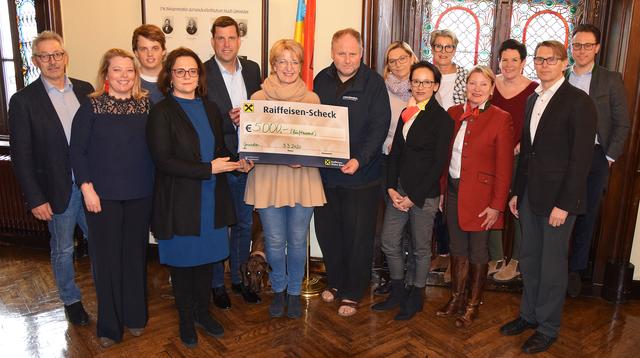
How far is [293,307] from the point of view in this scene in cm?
315

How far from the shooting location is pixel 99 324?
9.14 feet

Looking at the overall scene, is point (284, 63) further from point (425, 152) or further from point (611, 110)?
point (611, 110)

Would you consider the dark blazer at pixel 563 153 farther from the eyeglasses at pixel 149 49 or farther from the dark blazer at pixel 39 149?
the dark blazer at pixel 39 149

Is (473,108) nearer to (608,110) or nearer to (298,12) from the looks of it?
(608,110)

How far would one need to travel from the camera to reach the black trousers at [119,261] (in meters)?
2.59

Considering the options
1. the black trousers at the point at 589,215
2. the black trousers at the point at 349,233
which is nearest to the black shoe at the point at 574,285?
the black trousers at the point at 589,215

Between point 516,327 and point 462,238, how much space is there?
62 centimetres

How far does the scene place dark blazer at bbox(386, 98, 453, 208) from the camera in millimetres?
2840

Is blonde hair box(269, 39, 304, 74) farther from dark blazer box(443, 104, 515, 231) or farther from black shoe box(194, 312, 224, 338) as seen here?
black shoe box(194, 312, 224, 338)

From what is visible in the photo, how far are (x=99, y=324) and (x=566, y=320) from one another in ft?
9.33

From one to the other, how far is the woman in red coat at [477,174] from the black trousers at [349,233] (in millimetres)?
491

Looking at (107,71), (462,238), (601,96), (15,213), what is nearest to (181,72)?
(107,71)

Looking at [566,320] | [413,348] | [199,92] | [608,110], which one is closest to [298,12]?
[199,92]

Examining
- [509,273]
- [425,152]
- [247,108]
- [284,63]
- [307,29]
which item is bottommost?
[509,273]
